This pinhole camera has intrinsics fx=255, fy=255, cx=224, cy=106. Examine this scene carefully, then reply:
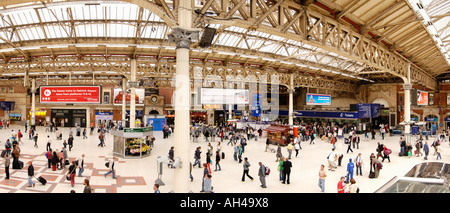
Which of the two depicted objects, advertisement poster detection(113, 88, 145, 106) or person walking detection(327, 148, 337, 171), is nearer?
person walking detection(327, 148, 337, 171)

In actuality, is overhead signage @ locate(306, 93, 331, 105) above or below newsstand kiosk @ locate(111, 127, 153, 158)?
above

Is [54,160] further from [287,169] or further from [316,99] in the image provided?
[316,99]

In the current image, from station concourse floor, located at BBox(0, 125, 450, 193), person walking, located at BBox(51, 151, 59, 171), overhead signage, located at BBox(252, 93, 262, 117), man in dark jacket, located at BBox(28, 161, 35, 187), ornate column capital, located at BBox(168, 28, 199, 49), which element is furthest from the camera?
overhead signage, located at BBox(252, 93, 262, 117)

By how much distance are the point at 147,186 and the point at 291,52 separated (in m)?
18.4

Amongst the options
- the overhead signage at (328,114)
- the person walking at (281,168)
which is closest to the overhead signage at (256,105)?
the overhead signage at (328,114)

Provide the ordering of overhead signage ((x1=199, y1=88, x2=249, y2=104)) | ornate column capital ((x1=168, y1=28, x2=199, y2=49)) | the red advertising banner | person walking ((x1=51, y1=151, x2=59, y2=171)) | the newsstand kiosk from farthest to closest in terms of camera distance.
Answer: overhead signage ((x1=199, y1=88, x2=249, y2=104)) < the red advertising banner < the newsstand kiosk < person walking ((x1=51, y1=151, x2=59, y2=171)) < ornate column capital ((x1=168, y1=28, x2=199, y2=49))

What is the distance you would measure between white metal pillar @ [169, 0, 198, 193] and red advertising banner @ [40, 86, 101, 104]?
13591 mm

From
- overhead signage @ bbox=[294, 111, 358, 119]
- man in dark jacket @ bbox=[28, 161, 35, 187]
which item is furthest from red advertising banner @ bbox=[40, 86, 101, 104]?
overhead signage @ bbox=[294, 111, 358, 119]

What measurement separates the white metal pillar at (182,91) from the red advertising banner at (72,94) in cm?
1359

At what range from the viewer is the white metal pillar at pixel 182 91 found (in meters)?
7.73

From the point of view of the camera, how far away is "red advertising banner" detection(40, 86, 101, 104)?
62.2 ft

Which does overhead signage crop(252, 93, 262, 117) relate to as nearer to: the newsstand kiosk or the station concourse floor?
the station concourse floor

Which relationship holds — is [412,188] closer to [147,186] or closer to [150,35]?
[147,186]

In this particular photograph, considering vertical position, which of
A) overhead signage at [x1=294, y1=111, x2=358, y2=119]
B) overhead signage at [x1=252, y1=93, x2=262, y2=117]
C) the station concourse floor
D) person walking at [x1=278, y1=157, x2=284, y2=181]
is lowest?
the station concourse floor
